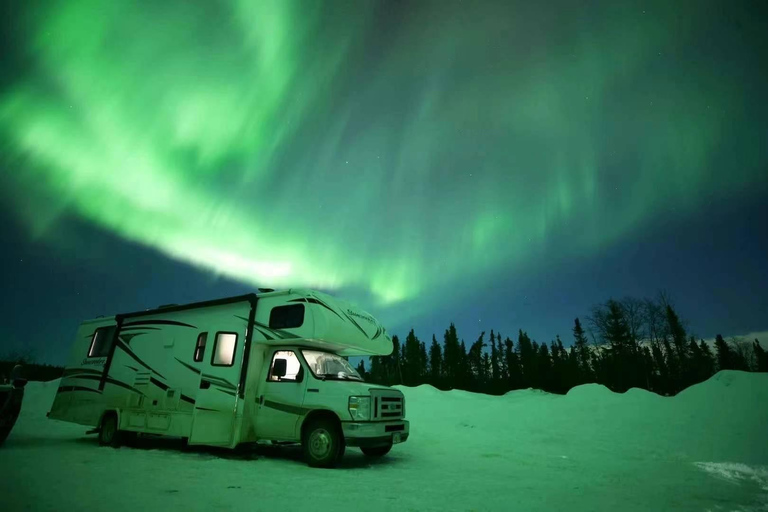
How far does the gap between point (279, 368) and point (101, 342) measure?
22.9 feet

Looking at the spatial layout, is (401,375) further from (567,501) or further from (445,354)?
(567,501)

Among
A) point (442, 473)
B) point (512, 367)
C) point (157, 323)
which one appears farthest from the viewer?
point (512, 367)

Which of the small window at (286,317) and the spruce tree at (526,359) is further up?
the spruce tree at (526,359)

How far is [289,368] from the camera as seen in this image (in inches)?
378

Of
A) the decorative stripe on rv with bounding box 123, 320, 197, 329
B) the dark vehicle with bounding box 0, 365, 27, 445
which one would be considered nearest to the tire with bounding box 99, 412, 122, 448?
the dark vehicle with bounding box 0, 365, 27, 445

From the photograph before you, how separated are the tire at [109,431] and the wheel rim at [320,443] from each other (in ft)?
20.4

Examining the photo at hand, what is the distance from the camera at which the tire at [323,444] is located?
8.49 metres

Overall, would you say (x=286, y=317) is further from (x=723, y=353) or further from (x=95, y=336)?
(x=723, y=353)

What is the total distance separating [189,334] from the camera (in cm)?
1077

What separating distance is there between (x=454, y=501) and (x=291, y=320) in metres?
5.39

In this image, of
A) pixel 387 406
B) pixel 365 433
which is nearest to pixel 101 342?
pixel 365 433

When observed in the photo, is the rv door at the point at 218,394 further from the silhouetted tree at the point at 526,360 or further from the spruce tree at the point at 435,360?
the spruce tree at the point at 435,360

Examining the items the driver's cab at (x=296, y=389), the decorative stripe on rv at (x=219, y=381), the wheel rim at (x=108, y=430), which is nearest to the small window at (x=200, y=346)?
the decorative stripe on rv at (x=219, y=381)

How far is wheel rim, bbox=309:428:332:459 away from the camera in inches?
337
